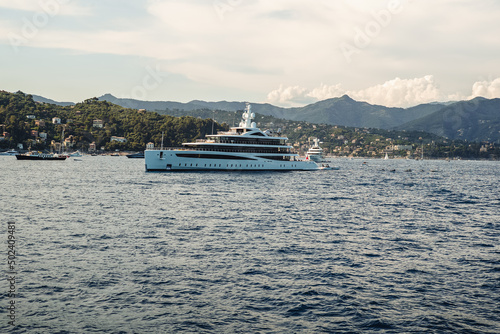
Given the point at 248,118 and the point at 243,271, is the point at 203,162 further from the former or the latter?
the point at 243,271

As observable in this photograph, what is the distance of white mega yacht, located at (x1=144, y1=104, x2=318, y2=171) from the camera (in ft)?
275

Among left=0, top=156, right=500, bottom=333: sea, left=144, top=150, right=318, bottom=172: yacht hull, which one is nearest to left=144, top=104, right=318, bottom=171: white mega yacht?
left=144, top=150, right=318, bottom=172: yacht hull

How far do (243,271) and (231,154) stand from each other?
2763 inches

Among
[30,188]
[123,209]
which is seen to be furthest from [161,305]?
[30,188]

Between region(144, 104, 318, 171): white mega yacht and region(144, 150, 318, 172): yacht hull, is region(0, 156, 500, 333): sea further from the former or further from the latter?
region(144, 104, 318, 171): white mega yacht

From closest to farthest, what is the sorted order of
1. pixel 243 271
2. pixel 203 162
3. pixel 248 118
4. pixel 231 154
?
pixel 243 271 → pixel 203 162 → pixel 231 154 → pixel 248 118

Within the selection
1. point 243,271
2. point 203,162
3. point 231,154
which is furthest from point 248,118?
point 243,271

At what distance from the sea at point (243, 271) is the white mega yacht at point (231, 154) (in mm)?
48022

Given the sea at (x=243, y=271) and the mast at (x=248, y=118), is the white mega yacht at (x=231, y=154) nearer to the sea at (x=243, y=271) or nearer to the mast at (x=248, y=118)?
the mast at (x=248, y=118)

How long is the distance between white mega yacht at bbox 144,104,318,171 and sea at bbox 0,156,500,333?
4802 cm

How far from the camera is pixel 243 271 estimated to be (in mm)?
18188

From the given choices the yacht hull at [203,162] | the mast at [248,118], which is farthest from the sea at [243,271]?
the mast at [248,118]

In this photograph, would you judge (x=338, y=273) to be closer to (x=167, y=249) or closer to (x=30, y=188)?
(x=167, y=249)

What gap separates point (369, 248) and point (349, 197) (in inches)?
1095
